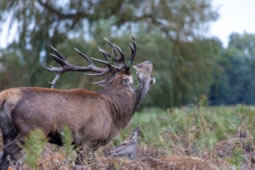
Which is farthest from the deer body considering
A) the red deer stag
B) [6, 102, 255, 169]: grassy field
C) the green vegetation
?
the green vegetation

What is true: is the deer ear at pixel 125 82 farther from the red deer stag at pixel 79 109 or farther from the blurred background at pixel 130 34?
the blurred background at pixel 130 34

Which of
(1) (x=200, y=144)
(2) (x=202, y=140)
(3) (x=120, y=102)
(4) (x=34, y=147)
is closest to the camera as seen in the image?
(4) (x=34, y=147)

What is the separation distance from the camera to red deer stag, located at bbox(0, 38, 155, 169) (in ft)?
14.0

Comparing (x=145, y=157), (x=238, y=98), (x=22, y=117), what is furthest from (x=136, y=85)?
(x=238, y=98)

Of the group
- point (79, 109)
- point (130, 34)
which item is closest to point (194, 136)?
point (79, 109)

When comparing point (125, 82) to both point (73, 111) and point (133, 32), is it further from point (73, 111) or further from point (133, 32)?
point (133, 32)

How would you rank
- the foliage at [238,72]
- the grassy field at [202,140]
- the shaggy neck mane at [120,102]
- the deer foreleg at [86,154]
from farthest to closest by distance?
the foliage at [238,72] → the shaggy neck mane at [120,102] → the grassy field at [202,140] → the deer foreleg at [86,154]

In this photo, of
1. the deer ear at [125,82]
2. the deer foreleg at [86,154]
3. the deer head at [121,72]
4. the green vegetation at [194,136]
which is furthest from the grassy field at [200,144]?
the deer ear at [125,82]

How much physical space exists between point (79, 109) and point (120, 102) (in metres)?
0.88

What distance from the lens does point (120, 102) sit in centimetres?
545

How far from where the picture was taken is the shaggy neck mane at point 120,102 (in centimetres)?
532

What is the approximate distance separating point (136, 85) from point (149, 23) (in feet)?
44.2

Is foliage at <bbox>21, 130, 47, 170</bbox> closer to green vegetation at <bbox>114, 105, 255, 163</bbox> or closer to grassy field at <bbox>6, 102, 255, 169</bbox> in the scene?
grassy field at <bbox>6, 102, 255, 169</bbox>

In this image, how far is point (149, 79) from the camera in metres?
5.92
